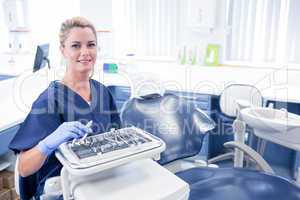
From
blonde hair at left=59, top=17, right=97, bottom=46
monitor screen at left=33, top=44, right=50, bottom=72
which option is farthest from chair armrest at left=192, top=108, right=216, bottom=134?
monitor screen at left=33, top=44, right=50, bottom=72

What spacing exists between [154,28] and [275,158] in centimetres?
→ 192

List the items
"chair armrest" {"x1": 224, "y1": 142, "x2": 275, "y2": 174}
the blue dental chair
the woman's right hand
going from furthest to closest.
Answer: "chair armrest" {"x1": 224, "y1": 142, "x2": 275, "y2": 174} → the blue dental chair → the woman's right hand

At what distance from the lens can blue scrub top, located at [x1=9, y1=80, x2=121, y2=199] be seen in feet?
4.05

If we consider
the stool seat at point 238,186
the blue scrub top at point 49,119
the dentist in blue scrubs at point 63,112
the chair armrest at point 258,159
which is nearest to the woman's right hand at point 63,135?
the dentist in blue scrubs at point 63,112

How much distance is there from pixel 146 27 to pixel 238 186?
257cm

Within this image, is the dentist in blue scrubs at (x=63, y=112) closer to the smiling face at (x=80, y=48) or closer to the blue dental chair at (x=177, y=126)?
the smiling face at (x=80, y=48)

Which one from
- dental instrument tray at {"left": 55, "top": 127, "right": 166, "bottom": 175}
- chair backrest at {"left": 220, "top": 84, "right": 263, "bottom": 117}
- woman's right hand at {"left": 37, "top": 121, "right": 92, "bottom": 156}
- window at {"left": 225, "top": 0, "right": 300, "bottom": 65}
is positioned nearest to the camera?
dental instrument tray at {"left": 55, "top": 127, "right": 166, "bottom": 175}

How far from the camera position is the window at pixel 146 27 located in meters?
3.48

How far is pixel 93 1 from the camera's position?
3598mm

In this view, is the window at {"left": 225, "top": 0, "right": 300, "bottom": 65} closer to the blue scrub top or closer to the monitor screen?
the monitor screen

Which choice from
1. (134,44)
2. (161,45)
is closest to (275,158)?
(161,45)

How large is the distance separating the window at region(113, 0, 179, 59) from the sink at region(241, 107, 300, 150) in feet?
5.90

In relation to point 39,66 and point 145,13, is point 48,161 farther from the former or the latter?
point 145,13

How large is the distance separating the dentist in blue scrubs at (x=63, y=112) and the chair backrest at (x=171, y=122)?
18cm
